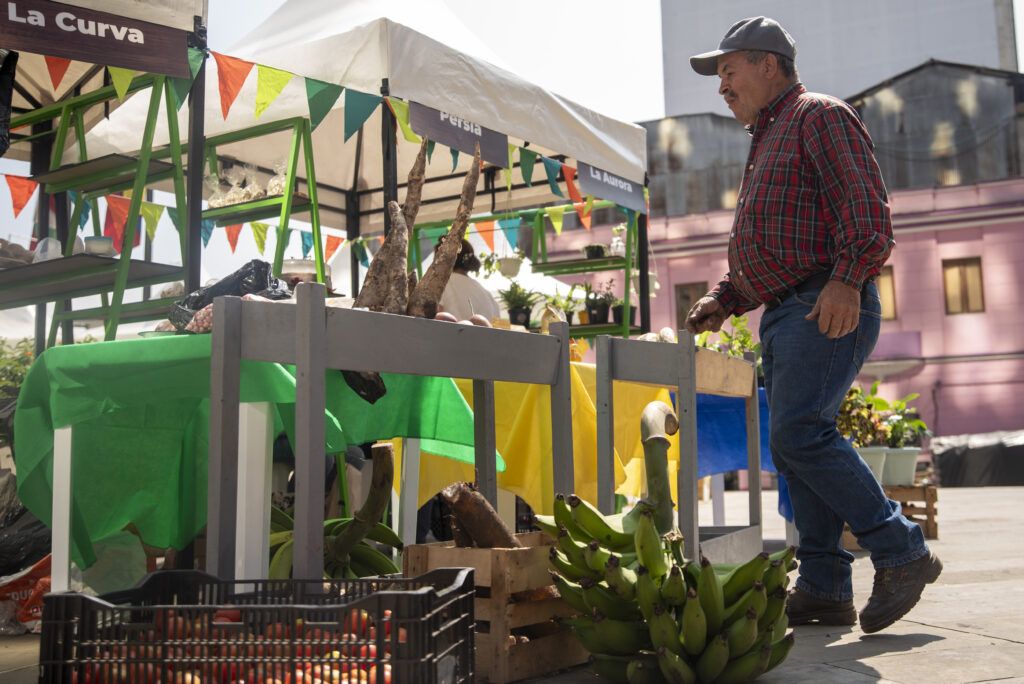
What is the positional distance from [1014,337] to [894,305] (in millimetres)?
2739

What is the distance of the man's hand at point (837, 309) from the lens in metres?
2.88

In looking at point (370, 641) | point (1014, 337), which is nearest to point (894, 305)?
point (1014, 337)

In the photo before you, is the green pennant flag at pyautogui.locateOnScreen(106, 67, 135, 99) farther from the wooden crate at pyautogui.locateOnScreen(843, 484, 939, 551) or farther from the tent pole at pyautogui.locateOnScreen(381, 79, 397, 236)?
the wooden crate at pyautogui.locateOnScreen(843, 484, 939, 551)

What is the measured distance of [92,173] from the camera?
16.7 ft

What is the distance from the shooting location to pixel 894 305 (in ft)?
78.6

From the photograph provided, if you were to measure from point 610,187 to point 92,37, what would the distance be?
4046 mm

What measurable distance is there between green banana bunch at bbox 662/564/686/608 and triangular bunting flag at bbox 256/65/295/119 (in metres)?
3.99

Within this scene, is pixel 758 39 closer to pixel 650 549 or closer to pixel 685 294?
pixel 650 549

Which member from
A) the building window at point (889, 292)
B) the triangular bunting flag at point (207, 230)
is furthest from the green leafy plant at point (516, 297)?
the building window at point (889, 292)

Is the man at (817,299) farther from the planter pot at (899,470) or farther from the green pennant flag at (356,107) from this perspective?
the planter pot at (899,470)

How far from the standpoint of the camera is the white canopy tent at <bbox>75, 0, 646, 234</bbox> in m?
5.14

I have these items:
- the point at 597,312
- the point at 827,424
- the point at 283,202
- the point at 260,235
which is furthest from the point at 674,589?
the point at 260,235

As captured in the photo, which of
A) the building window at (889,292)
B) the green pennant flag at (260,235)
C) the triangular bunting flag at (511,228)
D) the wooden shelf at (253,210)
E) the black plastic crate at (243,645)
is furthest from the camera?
the building window at (889,292)

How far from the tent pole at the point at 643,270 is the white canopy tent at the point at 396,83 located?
2.57 ft
